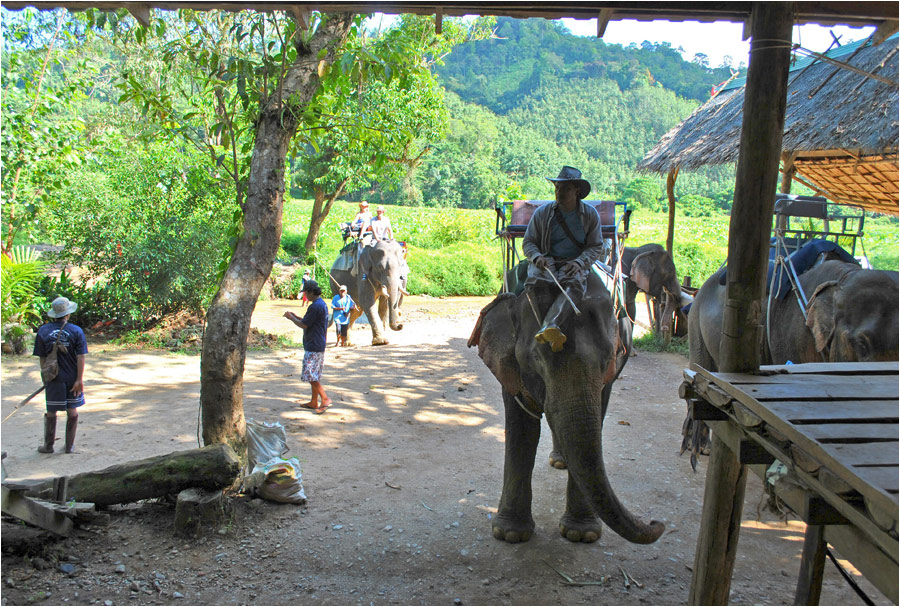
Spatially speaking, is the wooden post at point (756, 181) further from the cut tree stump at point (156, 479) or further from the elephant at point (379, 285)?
the elephant at point (379, 285)

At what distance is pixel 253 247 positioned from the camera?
5.43 m

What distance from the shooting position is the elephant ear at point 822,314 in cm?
501

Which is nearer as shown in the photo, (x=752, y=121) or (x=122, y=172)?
(x=752, y=121)

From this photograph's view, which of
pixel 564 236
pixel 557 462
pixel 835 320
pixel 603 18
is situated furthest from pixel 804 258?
pixel 603 18

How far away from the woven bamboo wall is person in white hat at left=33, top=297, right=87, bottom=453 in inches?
357

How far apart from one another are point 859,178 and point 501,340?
707 centimetres

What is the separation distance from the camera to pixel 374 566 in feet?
14.8

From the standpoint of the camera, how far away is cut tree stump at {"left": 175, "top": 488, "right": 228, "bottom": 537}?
15.3ft

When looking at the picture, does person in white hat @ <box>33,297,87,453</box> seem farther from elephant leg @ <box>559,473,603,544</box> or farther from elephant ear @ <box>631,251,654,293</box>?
elephant ear @ <box>631,251,654,293</box>

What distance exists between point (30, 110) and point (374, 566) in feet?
33.6

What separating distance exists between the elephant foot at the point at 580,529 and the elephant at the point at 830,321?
5.07 ft

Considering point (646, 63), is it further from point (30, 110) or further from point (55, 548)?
point (55, 548)

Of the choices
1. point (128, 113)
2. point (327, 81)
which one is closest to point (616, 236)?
point (327, 81)

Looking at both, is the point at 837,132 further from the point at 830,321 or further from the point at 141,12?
the point at 141,12
